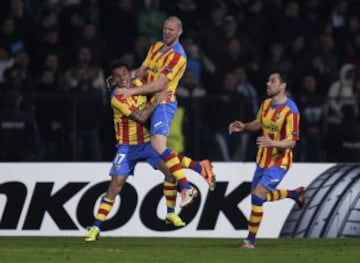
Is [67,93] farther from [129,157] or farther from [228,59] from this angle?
[129,157]

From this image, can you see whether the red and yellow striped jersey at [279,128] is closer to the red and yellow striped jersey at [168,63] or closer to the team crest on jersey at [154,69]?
the red and yellow striped jersey at [168,63]

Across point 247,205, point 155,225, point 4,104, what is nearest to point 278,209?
point 247,205

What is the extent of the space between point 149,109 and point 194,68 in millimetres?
6578

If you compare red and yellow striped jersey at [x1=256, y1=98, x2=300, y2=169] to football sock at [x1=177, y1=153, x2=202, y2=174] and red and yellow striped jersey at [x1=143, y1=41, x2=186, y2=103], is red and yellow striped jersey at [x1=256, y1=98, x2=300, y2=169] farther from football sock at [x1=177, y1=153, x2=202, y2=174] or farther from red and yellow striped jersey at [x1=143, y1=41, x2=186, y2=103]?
red and yellow striped jersey at [x1=143, y1=41, x2=186, y2=103]

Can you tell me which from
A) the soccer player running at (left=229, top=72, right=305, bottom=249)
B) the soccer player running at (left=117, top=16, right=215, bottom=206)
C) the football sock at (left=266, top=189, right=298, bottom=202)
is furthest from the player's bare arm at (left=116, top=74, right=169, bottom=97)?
the football sock at (left=266, top=189, right=298, bottom=202)

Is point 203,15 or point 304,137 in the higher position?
point 203,15

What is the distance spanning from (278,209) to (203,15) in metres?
5.96

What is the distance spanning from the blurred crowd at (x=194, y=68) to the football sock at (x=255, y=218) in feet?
17.0

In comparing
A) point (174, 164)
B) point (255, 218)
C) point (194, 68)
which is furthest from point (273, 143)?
point (194, 68)

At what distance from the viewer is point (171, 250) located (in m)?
15.8

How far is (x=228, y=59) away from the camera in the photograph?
2331cm

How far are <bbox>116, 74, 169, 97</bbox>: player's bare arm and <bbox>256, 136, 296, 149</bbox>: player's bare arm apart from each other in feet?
4.33

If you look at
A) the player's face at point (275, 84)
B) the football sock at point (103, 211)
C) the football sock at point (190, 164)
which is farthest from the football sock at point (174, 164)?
the player's face at point (275, 84)

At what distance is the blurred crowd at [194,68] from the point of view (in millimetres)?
21516
